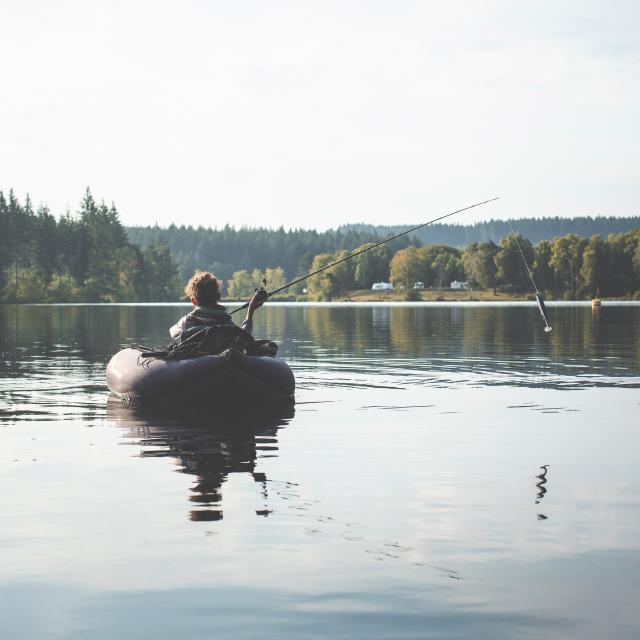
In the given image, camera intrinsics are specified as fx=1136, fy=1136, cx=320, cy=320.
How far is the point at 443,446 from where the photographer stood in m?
14.8

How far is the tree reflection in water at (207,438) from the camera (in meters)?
11.5

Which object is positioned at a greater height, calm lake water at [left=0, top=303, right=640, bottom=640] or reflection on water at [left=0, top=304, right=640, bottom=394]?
reflection on water at [left=0, top=304, right=640, bottom=394]

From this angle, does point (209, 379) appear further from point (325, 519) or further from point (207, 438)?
point (325, 519)

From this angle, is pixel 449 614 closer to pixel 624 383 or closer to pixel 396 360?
pixel 624 383

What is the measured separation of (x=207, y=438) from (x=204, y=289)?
3.63 m

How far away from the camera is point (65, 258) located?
606ft

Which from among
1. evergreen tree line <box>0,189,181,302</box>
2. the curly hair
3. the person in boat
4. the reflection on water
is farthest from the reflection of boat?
evergreen tree line <box>0,189,181,302</box>

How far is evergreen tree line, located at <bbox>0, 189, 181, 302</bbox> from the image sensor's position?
6870 inches

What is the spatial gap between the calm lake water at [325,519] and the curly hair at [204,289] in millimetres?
1893

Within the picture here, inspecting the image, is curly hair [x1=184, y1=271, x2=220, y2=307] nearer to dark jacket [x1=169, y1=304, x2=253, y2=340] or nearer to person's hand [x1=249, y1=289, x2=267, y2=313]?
dark jacket [x1=169, y1=304, x2=253, y2=340]

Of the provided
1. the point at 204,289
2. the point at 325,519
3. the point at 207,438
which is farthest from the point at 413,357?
the point at 325,519

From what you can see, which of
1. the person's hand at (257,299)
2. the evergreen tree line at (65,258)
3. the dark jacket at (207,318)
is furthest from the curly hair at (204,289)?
the evergreen tree line at (65,258)

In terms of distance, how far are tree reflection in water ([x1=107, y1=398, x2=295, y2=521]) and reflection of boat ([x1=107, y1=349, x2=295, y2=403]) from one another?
0.28 m

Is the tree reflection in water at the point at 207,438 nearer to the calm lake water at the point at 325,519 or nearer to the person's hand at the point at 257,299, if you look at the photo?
the calm lake water at the point at 325,519
